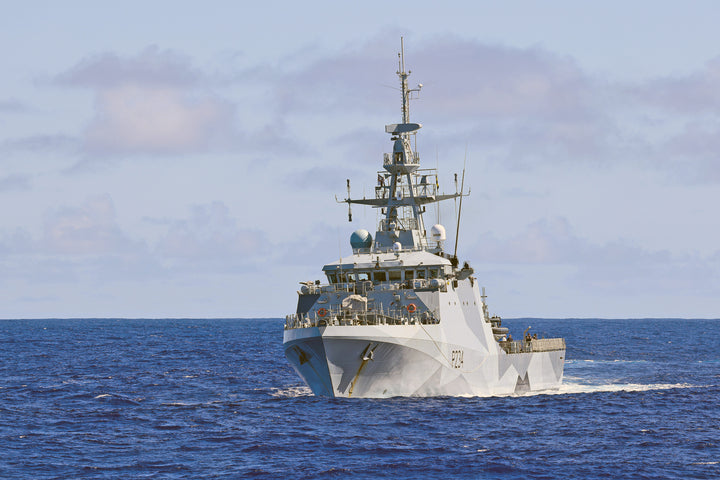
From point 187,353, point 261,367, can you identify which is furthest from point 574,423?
point 187,353

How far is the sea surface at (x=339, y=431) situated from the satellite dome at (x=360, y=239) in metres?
7.24

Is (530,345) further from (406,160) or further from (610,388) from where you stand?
(406,160)

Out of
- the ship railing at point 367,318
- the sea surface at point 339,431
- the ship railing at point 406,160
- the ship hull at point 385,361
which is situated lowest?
the sea surface at point 339,431

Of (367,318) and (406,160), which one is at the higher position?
(406,160)

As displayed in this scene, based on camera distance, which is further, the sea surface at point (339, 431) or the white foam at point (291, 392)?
the white foam at point (291, 392)

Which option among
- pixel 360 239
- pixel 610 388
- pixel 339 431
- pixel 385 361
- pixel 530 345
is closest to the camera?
pixel 339 431

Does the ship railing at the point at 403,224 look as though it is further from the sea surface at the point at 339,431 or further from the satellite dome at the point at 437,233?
the sea surface at the point at 339,431

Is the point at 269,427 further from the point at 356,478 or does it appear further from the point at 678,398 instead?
the point at 678,398

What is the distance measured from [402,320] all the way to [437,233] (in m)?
8.35

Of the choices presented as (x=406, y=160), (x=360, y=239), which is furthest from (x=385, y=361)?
(x=406, y=160)

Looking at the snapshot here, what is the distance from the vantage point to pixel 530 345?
48125 millimetres

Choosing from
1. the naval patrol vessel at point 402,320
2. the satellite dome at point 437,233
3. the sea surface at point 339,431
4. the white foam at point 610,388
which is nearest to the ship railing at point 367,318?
the naval patrol vessel at point 402,320

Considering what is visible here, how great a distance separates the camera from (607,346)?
312 feet

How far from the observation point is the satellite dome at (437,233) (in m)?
44.5
